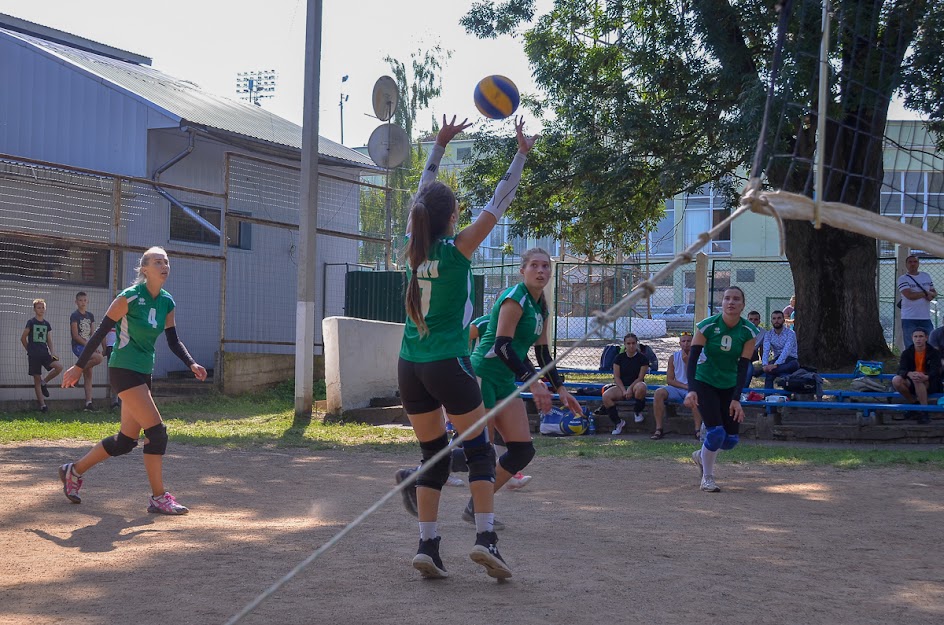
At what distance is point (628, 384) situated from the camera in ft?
45.0

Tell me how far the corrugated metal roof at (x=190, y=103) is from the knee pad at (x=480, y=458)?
45.5 feet

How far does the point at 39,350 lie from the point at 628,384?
8920 mm

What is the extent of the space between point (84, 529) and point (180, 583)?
1.90 meters

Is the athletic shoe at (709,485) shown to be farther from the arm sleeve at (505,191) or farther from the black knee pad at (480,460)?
the arm sleeve at (505,191)

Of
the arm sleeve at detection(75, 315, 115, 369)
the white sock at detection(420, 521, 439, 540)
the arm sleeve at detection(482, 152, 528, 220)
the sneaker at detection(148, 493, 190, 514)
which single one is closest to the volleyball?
the arm sleeve at detection(482, 152, 528, 220)

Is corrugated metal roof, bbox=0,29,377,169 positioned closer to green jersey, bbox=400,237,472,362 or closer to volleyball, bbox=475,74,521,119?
volleyball, bbox=475,74,521,119

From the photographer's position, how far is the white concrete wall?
48.5 feet

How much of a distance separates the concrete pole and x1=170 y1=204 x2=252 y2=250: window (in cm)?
351

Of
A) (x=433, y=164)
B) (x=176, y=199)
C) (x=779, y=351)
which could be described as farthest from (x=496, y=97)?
(x=176, y=199)

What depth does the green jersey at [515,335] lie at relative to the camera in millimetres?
6609

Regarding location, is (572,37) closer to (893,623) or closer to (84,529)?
(84,529)

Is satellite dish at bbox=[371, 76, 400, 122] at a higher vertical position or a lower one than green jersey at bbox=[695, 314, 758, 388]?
higher

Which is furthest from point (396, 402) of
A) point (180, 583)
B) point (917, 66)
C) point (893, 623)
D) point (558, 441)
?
point (893, 623)

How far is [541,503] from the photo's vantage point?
7789mm
